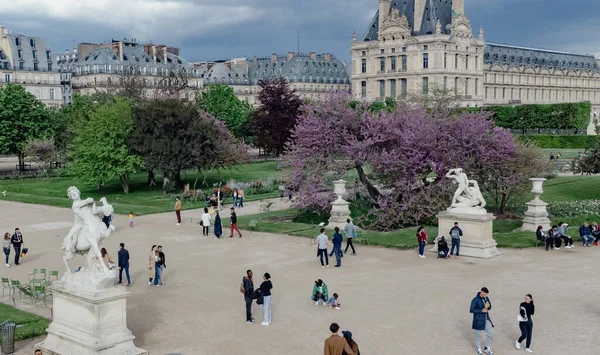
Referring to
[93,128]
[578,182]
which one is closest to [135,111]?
[93,128]

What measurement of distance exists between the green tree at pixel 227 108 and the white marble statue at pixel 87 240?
63.2m

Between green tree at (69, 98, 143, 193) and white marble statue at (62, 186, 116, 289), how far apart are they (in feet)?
96.3

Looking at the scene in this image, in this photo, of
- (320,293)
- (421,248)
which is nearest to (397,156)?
(421,248)

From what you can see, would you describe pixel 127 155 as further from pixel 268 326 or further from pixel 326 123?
pixel 268 326

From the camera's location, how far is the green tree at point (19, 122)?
57719 millimetres

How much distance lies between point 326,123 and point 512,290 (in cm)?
1450

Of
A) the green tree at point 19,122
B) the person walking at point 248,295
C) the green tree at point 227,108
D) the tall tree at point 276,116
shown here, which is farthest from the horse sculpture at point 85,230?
the green tree at point 227,108

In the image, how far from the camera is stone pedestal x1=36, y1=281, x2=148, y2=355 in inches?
511

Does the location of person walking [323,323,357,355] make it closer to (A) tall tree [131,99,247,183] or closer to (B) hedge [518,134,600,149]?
(A) tall tree [131,99,247,183]

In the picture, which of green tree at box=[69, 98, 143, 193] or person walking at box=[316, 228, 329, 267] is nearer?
person walking at box=[316, 228, 329, 267]

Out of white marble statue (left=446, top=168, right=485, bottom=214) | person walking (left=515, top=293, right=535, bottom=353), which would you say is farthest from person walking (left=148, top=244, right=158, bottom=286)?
white marble statue (left=446, top=168, right=485, bottom=214)

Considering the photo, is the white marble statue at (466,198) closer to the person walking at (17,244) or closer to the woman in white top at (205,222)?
the woman in white top at (205,222)

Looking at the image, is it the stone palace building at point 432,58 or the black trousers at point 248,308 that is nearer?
the black trousers at point 248,308

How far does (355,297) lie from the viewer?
17.8 meters
